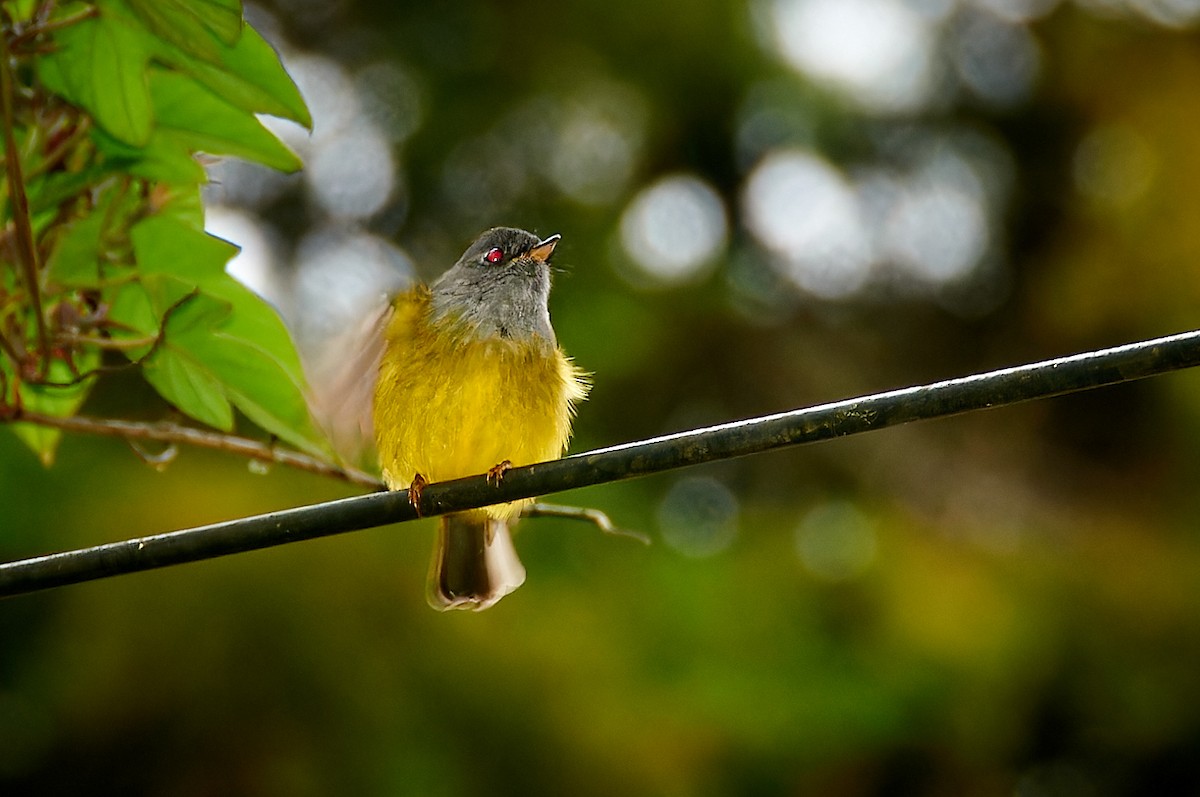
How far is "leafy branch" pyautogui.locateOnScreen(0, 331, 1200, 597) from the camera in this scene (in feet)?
5.17

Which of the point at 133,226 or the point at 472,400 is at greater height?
the point at 133,226

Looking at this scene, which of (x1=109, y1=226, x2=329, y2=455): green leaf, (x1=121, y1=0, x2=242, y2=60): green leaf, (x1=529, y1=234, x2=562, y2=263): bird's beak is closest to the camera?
(x1=121, y1=0, x2=242, y2=60): green leaf

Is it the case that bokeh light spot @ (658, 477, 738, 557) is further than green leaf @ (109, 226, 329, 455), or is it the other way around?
bokeh light spot @ (658, 477, 738, 557)

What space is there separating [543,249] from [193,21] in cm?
224

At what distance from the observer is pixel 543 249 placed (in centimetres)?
392

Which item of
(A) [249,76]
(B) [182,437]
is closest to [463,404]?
(B) [182,437]

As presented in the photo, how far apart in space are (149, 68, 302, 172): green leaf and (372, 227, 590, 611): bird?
123cm

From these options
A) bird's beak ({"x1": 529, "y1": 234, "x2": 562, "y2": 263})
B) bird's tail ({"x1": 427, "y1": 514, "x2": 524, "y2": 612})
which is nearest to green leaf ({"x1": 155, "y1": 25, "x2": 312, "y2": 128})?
bird's tail ({"x1": 427, "y1": 514, "x2": 524, "y2": 612})

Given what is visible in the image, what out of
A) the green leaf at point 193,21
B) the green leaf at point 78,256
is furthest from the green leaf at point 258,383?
the green leaf at point 193,21

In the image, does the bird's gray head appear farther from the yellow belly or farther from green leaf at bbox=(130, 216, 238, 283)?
green leaf at bbox=(130, 216, 238, 283)

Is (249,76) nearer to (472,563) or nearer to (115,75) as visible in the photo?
(115,75)

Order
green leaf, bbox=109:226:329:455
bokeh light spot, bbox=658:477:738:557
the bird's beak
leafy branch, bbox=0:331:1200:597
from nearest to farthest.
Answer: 1. leafy branch, bbox=0:331:1200:597
2. green leaf, bbox=109:226:329:455
3. the bird's beak
4. bokeh light spot, bbox=658:477:738:557

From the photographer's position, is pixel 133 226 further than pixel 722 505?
No

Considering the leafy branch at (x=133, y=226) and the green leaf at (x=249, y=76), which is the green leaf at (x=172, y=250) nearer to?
the leafy branch at (x=133, y=226)
